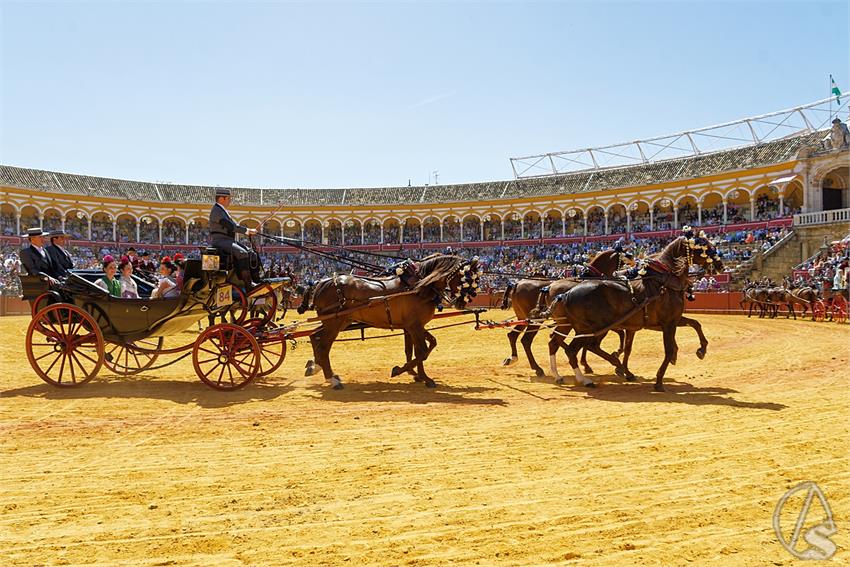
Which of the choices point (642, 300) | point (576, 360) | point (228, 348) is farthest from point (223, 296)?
point (642, 300)

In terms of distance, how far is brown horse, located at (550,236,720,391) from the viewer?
29.8 feet

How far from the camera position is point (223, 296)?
8.62 meters

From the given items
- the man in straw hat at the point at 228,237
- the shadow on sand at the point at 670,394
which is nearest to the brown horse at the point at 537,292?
the shadow on sand at the point at 670,394

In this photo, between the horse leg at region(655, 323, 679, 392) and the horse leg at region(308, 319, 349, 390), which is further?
the horse leg at region(308, 319, 349, 390)

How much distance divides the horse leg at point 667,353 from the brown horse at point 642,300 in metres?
0.01

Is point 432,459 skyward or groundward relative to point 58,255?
groundward

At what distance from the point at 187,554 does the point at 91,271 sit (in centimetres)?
773

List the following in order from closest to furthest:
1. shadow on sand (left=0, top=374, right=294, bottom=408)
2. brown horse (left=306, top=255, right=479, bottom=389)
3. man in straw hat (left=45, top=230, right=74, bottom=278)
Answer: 1. shadow on sand (left=0, top=374, right=294, bottom=408)
2. man in straw hat (left=45, top=230, right=74, bottom=278)
3. brown horse (left=306, top=255, right=479, bottom=389)

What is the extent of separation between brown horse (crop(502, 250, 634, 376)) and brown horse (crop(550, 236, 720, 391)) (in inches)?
34.1

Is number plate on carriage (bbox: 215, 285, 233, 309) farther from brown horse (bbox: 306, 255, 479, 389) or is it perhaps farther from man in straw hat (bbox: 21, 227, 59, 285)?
man in straw hat (bbox: 21, 227, 59, 285)

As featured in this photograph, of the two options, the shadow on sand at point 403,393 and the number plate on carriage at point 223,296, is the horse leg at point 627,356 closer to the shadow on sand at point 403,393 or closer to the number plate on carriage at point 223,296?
the shadow on sand at point 403,393

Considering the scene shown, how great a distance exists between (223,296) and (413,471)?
4.79 meters

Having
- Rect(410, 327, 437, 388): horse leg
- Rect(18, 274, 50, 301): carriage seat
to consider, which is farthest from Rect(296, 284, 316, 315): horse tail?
Rect(18, 274, 50, 301): carriage seat

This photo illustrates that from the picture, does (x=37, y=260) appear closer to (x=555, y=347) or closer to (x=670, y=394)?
(x=555, y=347)
